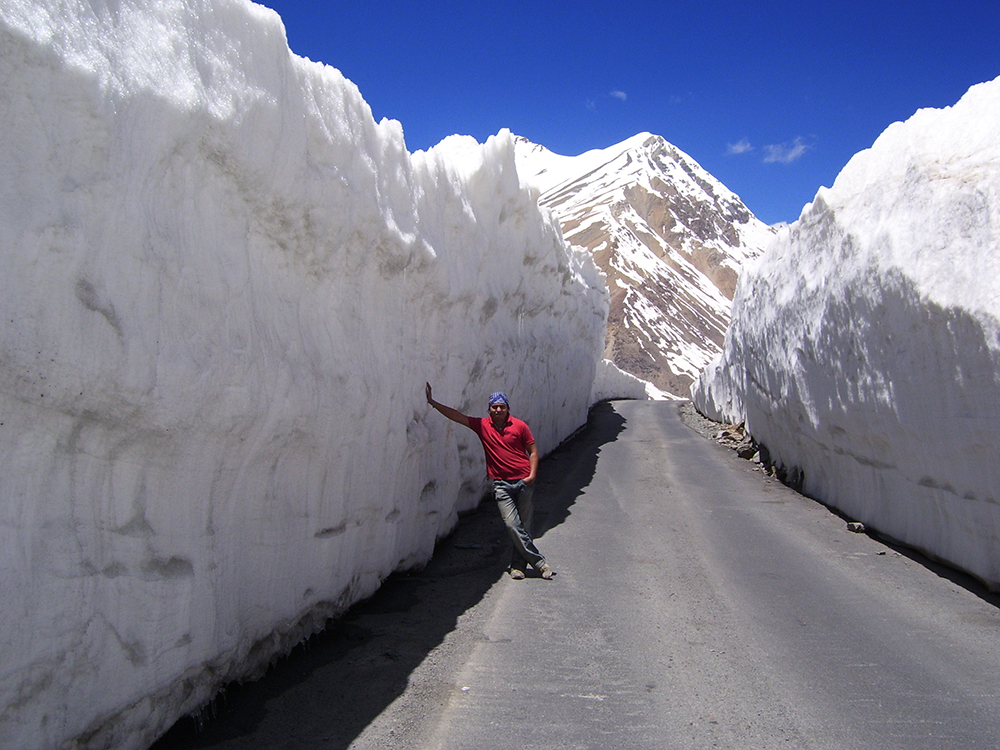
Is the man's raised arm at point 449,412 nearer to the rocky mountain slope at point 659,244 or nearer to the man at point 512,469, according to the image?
the man at point 512,469

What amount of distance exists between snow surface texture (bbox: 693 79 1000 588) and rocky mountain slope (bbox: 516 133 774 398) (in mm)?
41669

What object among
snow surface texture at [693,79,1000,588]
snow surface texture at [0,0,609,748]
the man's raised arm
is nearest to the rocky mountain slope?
snow surface texture at [693,79,1000,588]

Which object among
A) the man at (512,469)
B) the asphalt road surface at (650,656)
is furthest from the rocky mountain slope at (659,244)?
the man at (512,469)

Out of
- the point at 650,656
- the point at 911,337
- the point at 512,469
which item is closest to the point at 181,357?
the point at 650,656

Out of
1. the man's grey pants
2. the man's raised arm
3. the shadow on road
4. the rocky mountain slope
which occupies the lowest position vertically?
the shadow on road

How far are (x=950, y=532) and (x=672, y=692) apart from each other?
356 centimetres

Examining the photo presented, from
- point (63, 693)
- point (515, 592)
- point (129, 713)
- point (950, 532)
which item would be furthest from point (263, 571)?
point (950, 532)

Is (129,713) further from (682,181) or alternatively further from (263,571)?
(682,181)

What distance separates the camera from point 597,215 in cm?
7319

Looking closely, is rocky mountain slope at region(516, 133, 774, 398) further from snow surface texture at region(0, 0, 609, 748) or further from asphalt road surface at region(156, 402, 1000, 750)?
snow surface texture at region(0, 0, 609, 748)

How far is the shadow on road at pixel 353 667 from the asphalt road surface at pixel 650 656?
0.01m

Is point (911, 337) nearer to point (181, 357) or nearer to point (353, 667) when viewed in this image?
point (353, 667)

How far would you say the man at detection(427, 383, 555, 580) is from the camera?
5.75 metres

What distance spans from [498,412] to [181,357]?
3.19m
